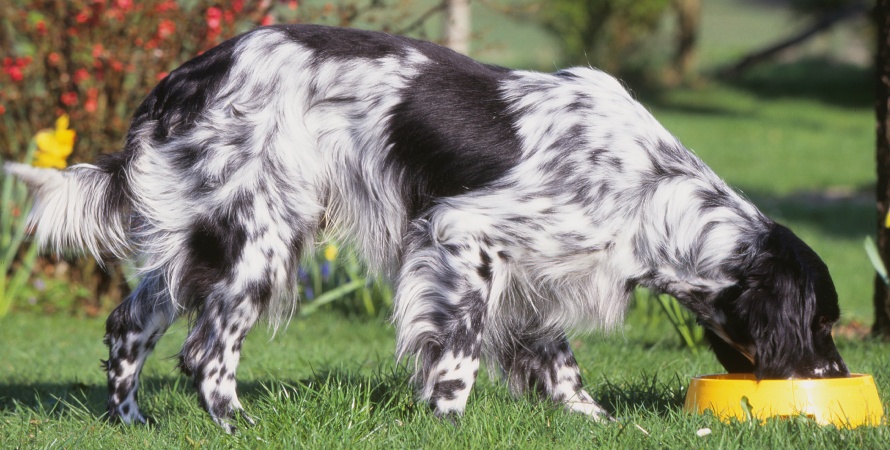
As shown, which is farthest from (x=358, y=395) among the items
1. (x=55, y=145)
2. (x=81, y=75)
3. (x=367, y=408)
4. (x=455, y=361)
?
(x=81, y=75)

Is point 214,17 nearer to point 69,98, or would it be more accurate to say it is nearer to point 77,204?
point 69,98

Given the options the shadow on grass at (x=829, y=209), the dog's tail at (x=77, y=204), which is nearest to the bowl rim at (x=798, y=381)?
the dog's tail at (x=77, y=204)

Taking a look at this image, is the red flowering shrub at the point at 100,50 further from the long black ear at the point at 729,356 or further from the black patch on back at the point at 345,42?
the long black ear at the point at 729,356

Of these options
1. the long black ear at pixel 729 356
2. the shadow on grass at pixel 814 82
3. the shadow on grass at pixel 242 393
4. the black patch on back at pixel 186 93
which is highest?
the black patch on back at pixel 186 93

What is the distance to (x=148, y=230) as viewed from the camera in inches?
135

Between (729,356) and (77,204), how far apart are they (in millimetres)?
2341

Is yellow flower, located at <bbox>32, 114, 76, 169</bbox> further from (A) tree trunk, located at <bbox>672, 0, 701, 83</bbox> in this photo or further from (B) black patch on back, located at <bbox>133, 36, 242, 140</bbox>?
(A) tree trunk, located at <bbox>672, 0, 701, 83</bbox>

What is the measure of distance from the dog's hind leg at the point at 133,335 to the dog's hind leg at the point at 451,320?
973 millimetres

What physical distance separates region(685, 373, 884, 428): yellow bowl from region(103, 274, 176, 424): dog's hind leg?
189 cm

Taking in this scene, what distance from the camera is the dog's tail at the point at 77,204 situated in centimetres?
344

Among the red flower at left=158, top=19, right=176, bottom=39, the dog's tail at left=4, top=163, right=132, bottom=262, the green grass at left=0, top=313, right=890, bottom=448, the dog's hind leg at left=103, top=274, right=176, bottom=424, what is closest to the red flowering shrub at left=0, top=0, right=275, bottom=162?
the red flower at left=158, top=19, right=176, bottom=39

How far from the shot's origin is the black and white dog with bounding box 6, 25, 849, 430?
311 cm

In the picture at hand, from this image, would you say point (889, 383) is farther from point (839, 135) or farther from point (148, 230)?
point (839, 135)

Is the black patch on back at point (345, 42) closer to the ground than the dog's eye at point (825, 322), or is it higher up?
higher up
